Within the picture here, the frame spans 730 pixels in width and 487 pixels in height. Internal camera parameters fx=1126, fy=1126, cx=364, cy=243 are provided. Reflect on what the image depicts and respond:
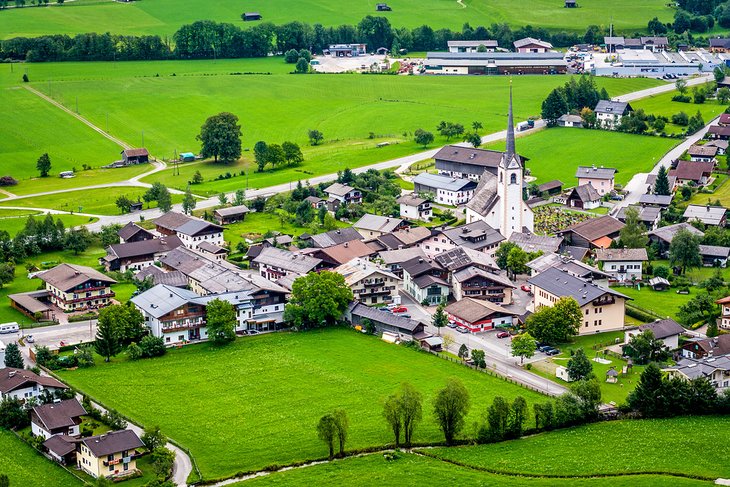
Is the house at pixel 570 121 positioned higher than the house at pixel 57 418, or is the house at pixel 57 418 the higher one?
the house at pixel 570 121

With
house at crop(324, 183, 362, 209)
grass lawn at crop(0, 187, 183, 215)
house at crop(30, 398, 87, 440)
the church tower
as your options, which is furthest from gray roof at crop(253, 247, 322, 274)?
house at crop(30, 398, 87, 440)

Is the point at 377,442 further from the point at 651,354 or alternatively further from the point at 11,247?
the point at 11,247

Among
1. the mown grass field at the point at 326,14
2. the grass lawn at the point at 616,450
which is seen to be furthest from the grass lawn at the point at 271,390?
the mown grass field at the point at 326,14

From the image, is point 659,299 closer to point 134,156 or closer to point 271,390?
point 271,390

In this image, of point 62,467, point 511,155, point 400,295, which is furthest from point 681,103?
point 62,467

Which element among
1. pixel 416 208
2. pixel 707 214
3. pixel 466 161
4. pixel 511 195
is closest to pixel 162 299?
pixel 511 195

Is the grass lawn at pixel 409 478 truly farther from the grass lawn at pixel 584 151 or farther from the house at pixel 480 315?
the grass lawn at pixel 584 151
